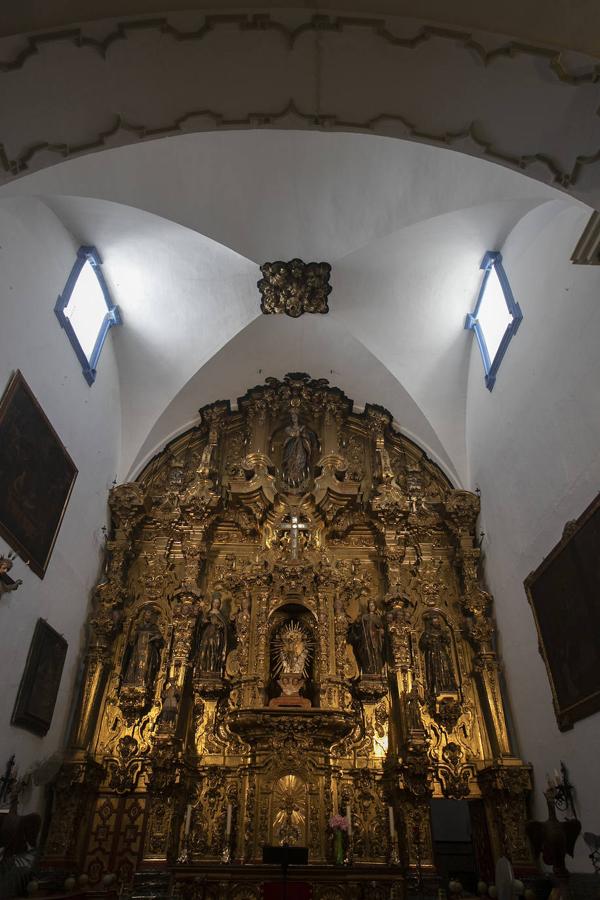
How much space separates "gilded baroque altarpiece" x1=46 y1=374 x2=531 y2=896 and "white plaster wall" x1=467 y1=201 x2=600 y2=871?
2.56 ft

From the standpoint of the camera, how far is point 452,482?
14062 millimetres

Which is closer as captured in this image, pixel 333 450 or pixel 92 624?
pixel 92 624

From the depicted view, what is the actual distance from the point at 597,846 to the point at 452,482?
27.1ft

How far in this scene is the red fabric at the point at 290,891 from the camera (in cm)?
904

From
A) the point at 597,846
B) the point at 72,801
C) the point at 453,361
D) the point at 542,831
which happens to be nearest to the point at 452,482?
the point at 453,361

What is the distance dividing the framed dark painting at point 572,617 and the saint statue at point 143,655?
6.94m

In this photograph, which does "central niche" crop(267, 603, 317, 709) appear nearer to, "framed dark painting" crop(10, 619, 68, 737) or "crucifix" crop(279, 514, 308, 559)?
"crucifix" crop(279, 514, 308, 559)

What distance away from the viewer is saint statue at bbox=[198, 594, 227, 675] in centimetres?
1180

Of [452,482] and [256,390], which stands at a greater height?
[256,390]

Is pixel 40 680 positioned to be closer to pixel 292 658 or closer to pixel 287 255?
pixel 292 658

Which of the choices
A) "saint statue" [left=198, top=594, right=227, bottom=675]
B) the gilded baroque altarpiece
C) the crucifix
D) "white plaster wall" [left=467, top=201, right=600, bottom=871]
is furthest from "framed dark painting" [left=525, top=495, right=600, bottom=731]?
"saint statue" [left=198, top=594, right=227, bottom=675]

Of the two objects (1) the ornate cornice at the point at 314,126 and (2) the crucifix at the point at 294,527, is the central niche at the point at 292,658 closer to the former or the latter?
(2) the crucifix at the point at 294,527

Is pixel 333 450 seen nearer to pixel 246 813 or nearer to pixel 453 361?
pixel 453 361

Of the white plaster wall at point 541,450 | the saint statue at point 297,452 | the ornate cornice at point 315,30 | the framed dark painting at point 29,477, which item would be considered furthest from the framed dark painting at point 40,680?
the ornate cornice at point 315,30
